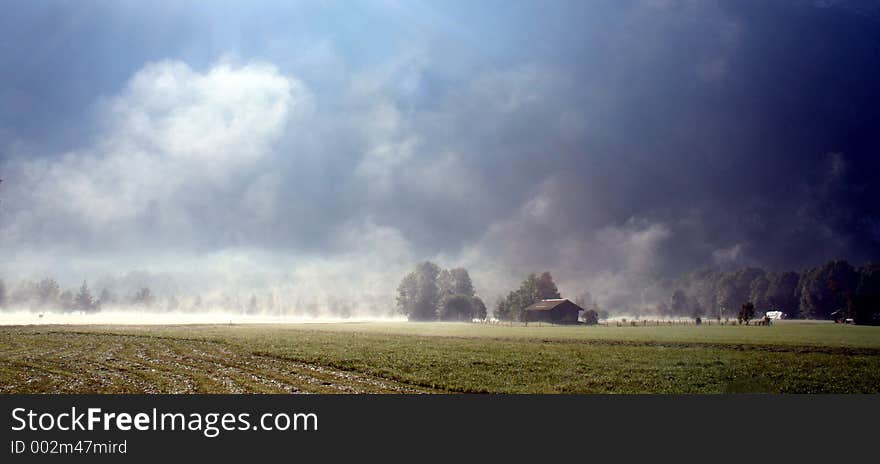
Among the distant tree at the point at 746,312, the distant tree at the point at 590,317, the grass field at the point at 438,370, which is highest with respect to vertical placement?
the grass field at the point at 438,370

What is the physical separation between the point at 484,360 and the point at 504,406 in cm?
1476

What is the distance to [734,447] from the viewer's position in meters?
18.0

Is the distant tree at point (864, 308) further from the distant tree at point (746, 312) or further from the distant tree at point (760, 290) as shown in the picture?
the distant tree at point (760, 290)

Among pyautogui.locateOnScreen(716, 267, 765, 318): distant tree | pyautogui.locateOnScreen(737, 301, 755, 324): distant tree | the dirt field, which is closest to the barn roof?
pyautogui.locateOnScreen(737, 301, 755, 324): distant tree

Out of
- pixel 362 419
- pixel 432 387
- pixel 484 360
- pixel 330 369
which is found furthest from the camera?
pixel 484 360

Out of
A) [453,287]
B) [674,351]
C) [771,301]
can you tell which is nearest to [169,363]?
[674,351]

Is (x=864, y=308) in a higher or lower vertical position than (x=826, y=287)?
lower

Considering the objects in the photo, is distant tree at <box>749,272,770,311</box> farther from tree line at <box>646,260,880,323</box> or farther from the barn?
the barn

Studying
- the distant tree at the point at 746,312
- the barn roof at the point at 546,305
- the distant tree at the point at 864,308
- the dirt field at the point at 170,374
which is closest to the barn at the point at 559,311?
the barn roof at the point at 546,305

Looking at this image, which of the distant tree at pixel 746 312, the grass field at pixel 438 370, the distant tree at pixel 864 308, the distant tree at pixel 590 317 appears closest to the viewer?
the grass field at pixel 438 370

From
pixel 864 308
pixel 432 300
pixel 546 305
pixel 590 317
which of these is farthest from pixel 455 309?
pixel 864 308

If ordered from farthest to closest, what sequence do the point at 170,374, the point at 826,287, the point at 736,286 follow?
the point at 736,286 < the point at 826,287 < the point at 170,374

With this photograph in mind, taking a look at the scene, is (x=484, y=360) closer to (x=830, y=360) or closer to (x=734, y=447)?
(x=734, y=447)

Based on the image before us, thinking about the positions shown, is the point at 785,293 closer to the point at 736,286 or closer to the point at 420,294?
the point at 736,286
